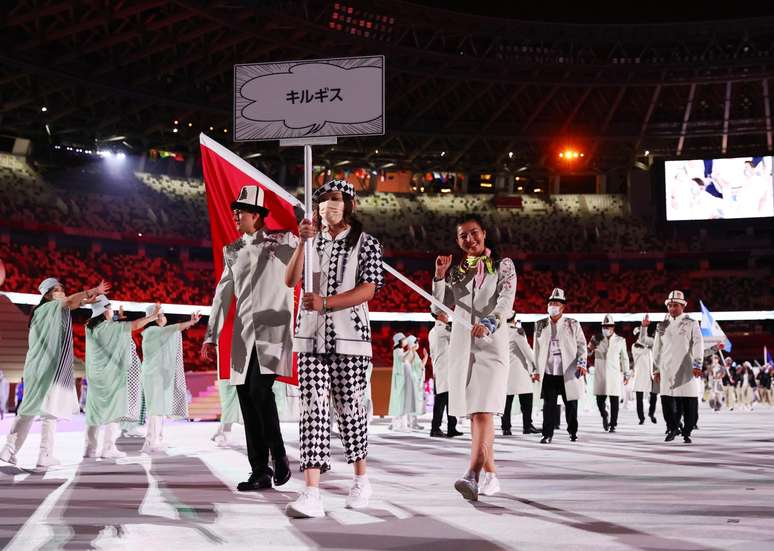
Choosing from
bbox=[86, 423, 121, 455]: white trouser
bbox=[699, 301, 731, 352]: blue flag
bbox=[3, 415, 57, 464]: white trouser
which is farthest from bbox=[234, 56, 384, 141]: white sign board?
bbox=[699, 301, 731, 352]: blue flag

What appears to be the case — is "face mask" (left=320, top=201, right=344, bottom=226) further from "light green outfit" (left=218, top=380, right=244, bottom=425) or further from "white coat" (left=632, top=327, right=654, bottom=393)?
"white coat" (left=632, top=327, right=654, bottom=393)

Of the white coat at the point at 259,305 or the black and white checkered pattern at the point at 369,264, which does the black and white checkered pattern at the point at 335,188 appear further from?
the white coat at the point at 259,305

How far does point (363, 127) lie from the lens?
216 inches

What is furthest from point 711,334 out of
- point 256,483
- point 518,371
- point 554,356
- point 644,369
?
point 256,483

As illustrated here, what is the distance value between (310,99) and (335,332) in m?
1.58

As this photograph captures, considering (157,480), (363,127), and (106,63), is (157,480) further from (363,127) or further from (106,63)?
(106,63)

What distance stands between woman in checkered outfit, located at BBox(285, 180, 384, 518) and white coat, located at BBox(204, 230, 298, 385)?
2.65 feet

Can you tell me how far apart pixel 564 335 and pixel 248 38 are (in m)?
17.3

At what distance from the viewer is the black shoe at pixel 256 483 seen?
19.4ft

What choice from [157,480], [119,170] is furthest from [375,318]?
[157,480]

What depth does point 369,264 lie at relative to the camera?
16.5 feet

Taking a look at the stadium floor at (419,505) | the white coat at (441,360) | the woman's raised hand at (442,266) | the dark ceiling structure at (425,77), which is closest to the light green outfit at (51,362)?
the stadium floor at (419,505)

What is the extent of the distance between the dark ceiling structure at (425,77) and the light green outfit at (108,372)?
1443cm

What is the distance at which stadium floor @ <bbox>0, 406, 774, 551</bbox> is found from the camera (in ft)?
12.9
